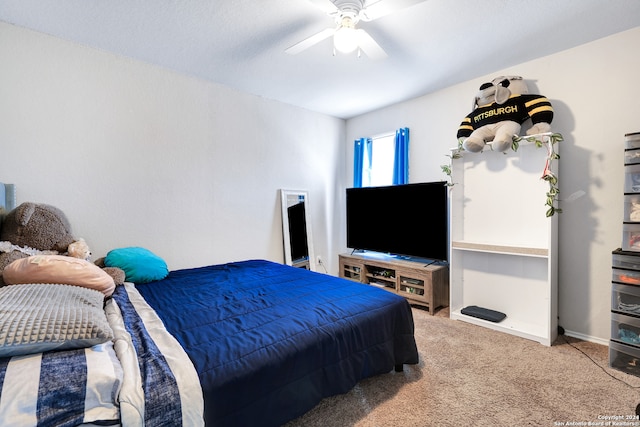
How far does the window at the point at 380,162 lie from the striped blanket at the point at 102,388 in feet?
10.8

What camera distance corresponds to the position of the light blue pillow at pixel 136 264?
2.25m

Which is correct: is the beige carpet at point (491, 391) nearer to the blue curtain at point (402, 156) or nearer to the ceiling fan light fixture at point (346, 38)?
the blue curtain at point (402, 156)

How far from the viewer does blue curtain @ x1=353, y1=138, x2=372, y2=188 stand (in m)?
4.11

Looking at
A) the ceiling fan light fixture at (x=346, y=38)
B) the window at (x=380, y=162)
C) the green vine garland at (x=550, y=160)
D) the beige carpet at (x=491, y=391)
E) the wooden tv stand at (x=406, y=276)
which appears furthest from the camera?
the window at (x=380, y=162)

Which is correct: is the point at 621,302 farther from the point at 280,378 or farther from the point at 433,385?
the point at 280,378

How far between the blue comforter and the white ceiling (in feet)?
6.10

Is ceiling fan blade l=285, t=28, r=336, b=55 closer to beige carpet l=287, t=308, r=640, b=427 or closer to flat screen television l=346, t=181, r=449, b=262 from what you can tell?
flat screen television l=346, t=181, r=449, b=262

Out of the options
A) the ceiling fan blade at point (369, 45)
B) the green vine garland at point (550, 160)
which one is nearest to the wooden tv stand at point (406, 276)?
the green vine garland at point (550, 160)

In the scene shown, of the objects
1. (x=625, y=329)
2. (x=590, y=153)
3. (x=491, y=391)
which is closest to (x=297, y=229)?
(x=491, y=391)

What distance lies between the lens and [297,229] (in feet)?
12.6

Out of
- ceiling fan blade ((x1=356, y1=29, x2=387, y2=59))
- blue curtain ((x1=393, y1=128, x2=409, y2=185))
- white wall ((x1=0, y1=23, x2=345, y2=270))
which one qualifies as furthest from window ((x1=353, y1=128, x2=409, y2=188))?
ceiling fan blade ((x1=356, y1=29, x2=387, y2=59))

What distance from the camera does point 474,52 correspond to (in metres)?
2.52

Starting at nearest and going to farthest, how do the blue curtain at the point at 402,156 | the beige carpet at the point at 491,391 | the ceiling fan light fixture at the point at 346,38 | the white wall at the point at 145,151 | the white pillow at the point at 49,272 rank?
1. the white pillow at the point at 49,272
2. the beige carpet at the point at 491,391
3. the ceiling fan light fixture at the point at 346,38
4. the white wall at the point at 145,151
5. the blue curtain at the point at 402,156

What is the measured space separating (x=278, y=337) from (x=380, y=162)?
3092mm
